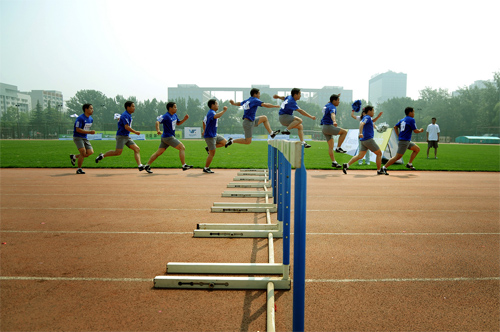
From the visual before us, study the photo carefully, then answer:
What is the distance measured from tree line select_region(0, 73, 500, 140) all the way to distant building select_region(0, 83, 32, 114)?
3326 cm

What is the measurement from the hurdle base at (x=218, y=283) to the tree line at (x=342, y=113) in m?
60.1

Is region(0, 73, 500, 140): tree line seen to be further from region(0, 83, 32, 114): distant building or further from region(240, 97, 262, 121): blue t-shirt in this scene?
region(240, 97, 262, 121): blue t-shirt

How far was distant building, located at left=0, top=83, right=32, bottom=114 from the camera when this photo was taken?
143m

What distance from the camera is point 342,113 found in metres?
124

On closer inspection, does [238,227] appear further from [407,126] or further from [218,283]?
[407,126]

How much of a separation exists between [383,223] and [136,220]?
145 inches

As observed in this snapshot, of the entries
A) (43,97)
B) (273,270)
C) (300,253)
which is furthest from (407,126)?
(43,97)

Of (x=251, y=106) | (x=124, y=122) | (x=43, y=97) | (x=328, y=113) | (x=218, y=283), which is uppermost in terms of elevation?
(x=43, y=97)

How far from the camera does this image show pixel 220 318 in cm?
253

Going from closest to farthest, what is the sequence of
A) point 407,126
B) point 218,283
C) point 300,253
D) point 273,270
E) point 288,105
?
1. point 300,253
2. point 218,283
3. point 273,270
4. point 288,105
5. point 407,126

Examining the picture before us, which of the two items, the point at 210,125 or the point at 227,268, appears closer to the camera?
the point at 227,268

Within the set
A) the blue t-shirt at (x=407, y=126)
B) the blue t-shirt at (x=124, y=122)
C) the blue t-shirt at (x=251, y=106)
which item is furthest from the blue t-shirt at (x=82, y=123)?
the blue t-shirt at (x=407, y=126)

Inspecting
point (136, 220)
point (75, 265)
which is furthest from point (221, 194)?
point (75, 265)

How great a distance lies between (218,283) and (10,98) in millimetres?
179428
